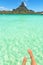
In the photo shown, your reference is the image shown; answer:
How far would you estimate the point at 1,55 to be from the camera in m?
5.51

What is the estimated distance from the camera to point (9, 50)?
6160 mm

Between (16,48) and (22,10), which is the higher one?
(16,48)

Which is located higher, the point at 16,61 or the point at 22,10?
the point at 16,61

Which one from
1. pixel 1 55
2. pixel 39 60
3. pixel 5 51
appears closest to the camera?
pixel 39 60

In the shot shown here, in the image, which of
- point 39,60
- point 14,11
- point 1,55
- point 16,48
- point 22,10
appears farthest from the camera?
point 22,10

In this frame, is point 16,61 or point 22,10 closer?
point 16,61

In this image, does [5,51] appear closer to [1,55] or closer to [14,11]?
[1,55]

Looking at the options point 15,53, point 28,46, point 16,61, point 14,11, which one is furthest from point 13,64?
point 14,11

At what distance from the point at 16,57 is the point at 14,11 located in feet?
371

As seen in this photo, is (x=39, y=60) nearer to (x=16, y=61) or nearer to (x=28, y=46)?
(x=16, y=61)

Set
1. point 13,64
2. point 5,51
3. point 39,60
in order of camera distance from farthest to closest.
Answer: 1. point 5,51
2. point 39,60
3. point 13,64

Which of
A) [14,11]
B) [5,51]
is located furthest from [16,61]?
[14,11]

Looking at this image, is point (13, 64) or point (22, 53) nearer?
point (13, 64)

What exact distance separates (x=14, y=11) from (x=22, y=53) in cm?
11259
